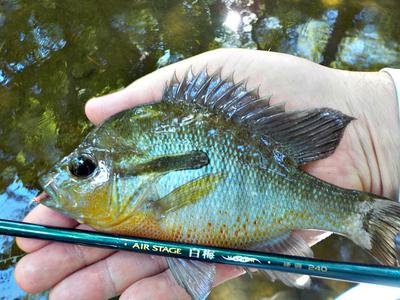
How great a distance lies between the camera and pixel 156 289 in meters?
2.29

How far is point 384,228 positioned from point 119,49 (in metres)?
3.35

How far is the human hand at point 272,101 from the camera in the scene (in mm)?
2258

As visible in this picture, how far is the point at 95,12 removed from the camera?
4.94 m

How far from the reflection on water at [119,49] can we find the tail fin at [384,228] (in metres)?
1.49

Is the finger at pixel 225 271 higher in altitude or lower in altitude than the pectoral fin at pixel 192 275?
lower

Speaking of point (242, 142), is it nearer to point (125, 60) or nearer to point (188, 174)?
point (188, 174)

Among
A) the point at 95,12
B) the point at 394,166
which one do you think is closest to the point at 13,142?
the point at 95,12

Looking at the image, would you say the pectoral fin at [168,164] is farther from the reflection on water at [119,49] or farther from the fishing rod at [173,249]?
the reflection on water at [119,49]

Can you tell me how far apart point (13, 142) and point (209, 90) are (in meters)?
2.26

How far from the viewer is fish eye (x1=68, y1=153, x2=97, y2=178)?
207 centimetres

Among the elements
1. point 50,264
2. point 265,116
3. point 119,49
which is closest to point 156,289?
point 50,264

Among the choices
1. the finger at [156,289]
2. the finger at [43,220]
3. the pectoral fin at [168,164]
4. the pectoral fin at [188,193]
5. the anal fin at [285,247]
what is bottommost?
the finger at [156,289]

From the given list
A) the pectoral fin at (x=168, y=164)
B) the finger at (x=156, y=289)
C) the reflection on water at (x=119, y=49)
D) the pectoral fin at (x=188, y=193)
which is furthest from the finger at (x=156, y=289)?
the reflection on water at (x=119, y=49)

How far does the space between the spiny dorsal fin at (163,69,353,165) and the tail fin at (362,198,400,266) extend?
15.0 inches
